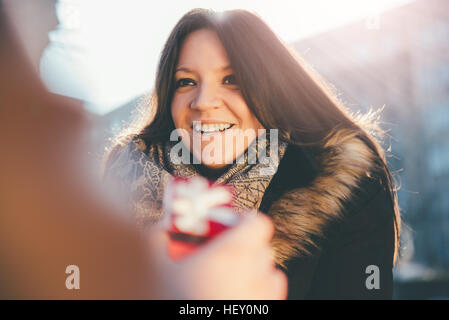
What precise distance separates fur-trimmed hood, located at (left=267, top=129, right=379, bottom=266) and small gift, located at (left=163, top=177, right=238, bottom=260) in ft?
0.46

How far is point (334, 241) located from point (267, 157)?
1.02 feet

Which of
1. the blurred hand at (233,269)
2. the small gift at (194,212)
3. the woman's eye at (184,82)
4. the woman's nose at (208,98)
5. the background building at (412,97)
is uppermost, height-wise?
the background building at (412,97)

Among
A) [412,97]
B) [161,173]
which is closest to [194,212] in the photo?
[161,173]

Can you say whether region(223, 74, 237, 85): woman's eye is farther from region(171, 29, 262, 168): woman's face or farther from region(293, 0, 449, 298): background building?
region(293, 0, 449, 298): background building

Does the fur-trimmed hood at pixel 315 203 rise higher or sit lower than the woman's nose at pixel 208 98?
lower

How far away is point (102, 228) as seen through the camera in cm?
104

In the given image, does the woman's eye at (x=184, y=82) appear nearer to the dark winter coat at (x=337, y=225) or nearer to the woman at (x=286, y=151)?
the woman at (x=286, y=151)

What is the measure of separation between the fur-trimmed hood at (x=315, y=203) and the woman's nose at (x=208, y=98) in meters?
0.34

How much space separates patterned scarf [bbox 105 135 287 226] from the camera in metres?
0.99

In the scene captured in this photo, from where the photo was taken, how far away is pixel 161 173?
1.07 meters

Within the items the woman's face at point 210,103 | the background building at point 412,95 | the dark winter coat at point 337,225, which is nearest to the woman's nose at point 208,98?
the woman's face at point 210,103

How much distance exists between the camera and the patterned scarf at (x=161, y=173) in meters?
0.99
